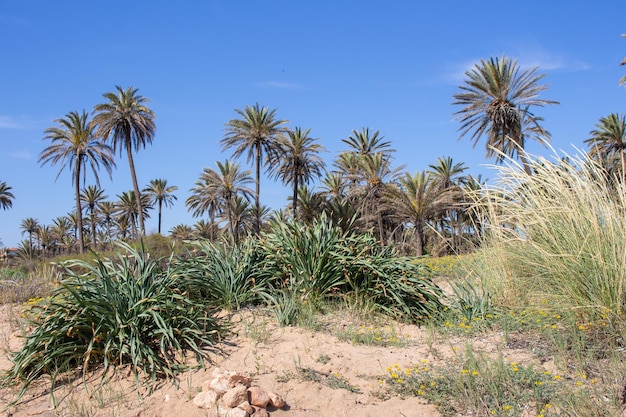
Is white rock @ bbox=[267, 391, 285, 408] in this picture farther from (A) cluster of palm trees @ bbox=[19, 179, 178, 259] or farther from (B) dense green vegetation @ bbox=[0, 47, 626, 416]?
(A) cluster of palm trees @ bbox=[19, 179, 178, 259]

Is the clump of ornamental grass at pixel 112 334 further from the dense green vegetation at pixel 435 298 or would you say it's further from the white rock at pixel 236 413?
the white rock at pixel 236 413

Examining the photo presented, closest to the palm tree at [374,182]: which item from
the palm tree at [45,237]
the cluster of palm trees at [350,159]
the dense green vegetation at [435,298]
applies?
the cluster of palm trees at [350,159]

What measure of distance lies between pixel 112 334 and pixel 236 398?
1.62 metres

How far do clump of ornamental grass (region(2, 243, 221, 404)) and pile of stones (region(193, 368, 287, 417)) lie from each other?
67 centimetres

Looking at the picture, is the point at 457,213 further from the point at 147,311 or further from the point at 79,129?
the point at 147,311

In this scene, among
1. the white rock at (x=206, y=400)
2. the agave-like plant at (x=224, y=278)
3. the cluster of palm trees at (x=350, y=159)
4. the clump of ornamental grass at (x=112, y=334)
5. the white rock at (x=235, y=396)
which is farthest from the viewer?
the cluster of palm trees at (x=350, y=159)

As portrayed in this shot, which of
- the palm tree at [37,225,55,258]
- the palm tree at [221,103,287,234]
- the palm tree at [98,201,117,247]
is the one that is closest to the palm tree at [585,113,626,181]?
the palm tree at [221,103,287,234]

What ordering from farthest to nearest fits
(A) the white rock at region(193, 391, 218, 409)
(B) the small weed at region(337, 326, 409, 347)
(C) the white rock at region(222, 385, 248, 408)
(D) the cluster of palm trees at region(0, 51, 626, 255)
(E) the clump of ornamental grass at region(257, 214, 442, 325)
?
(D) the cluster of palm trees at region(0, 51, 626, 255), (E) the clump of ornamental grass at region(257, 214, 442, 325), (B) the small weed at region(337, 326, 409, 347), (A) the white rock at region(193, 391, 218, 409), (C) the white rock at region(222, 385, 248, 408)

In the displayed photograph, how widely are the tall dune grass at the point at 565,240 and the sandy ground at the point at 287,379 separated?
83 cm

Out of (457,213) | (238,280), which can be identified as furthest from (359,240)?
(457,213)

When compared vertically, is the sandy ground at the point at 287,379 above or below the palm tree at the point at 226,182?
below

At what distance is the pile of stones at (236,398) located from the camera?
3754mm

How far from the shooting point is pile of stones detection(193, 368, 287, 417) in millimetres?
3754

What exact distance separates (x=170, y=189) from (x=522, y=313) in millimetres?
54841
